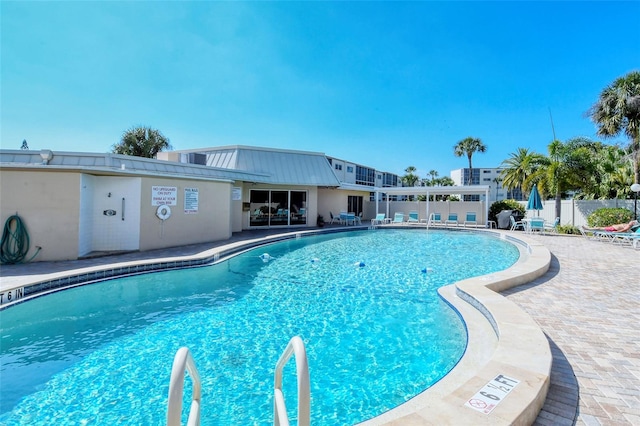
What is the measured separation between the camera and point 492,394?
2.36 m

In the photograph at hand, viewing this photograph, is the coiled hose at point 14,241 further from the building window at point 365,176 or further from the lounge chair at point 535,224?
the building window at point 365,176

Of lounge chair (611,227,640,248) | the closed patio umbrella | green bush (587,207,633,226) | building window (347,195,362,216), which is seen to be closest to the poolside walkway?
lounge chair (611,227,640,248)

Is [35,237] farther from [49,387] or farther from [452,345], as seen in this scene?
[452,345]

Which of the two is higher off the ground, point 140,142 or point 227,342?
point 140,142

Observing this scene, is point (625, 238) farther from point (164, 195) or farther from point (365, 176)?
point (365, 176)

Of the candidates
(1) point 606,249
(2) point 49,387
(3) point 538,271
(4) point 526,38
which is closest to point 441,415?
(2) point 49,387

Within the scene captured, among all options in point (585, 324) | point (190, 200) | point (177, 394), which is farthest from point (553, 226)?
point (177, 394)

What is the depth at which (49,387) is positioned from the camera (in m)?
3.41

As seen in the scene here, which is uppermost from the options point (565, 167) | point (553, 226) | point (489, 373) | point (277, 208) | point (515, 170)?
point (515, 170)

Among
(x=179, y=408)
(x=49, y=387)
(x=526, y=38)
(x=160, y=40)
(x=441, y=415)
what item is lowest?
(x=49, y=387)

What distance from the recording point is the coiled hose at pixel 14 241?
796 cm

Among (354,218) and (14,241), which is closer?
(14,241)

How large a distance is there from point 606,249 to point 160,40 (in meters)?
19.1

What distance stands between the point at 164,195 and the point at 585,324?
38.2 feet
